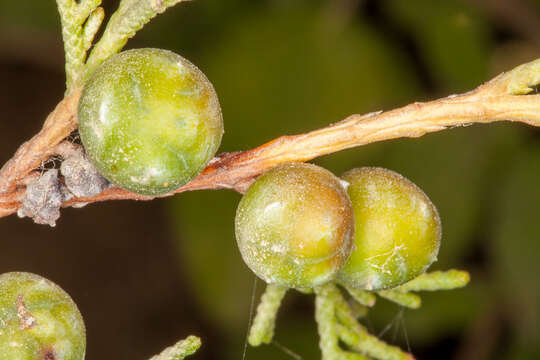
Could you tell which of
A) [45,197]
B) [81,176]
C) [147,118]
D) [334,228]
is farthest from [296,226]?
[45,197]

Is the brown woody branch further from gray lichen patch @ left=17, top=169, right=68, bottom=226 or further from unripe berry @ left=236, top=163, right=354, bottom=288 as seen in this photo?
unripe berry @ left=236, top=163, right=354, bottom=288

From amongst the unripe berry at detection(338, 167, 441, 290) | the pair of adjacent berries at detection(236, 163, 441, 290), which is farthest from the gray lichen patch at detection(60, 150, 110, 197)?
the unripe berry at detection(338, 167, 441, 290)

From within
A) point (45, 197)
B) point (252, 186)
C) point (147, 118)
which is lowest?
point (45, 197)

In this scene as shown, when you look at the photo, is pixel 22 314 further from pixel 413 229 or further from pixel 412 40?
pixel 412 40

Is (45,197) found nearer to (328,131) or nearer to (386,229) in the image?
(328,131)

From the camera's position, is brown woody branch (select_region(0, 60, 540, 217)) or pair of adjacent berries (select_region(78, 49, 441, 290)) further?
brown woody branch (select_region(0, 60, 540, 217))

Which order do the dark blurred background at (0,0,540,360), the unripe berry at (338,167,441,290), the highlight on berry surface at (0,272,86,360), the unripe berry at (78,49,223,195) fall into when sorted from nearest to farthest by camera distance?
the unripe berry at (78,49,223,195) < the highlight on berry surface at (0,272,86,360) < the unripe berry at (338,167,441,290) < the dark blurred background at (0,0,540,360)

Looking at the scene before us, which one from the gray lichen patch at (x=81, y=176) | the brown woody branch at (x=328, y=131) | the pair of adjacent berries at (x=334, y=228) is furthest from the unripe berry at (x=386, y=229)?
the gray lichen patch at (x=81, y=176)
